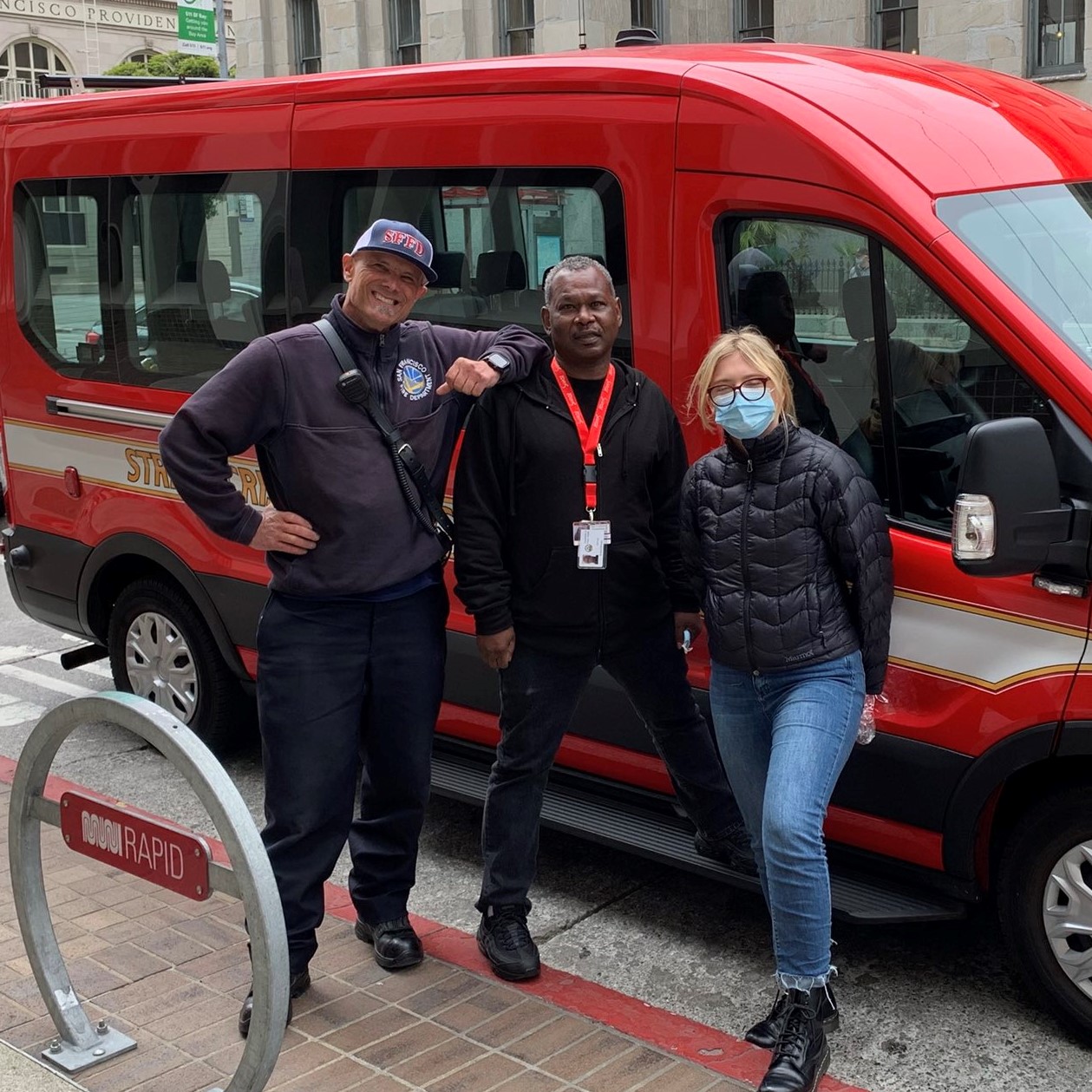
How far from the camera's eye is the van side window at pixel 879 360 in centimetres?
358

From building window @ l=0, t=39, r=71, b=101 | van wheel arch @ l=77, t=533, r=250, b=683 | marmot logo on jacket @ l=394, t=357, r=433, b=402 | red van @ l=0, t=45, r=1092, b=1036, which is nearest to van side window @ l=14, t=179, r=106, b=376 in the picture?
red van @ l=0, t=45, r=1092, b=1036

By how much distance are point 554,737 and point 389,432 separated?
3.05 feet

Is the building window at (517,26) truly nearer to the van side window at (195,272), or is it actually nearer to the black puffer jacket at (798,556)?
the van side window at (195,272)

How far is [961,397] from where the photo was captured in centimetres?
361

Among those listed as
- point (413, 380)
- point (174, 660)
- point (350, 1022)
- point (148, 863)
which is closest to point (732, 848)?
point (350, 1022)

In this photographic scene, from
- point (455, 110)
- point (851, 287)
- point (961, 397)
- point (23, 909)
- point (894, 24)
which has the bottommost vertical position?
point (23, 909)

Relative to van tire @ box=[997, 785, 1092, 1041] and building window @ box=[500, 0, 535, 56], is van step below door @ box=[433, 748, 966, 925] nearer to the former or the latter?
van tire @ box=[997, 785, 1092, 1041]

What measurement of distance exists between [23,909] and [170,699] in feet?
8.42

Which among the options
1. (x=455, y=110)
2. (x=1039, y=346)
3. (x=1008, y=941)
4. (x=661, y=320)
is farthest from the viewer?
(x=455, y=110)

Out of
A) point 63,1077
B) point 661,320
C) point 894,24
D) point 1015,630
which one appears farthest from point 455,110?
point 894,24

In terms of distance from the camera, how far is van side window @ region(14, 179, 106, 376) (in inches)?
232

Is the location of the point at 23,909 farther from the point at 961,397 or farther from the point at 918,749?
the point at 961,397

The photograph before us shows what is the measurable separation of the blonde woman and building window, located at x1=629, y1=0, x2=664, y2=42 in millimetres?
20226

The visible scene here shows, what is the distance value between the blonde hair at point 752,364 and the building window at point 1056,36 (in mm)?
15997
